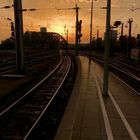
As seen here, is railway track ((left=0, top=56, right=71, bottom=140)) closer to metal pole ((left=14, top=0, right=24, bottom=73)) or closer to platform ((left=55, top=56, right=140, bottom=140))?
platform ((left=55, top=56, right=140, bottom=140))

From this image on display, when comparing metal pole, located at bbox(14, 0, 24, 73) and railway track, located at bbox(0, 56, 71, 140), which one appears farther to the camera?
metal pole, located at bbox(14, 0, 24, 73)

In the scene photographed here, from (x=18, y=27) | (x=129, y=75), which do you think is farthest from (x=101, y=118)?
(x=129, y=75)

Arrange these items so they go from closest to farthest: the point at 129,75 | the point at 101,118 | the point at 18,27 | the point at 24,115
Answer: the point at 101,118 → the point at 24,115 → the point at 18,27 → the point at 129,75

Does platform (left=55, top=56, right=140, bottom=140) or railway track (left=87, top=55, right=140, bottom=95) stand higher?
platform (left=55, top=56, right=140, bottom=140)

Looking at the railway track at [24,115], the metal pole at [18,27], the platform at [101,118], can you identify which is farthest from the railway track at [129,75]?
the metal pole at [18,27]

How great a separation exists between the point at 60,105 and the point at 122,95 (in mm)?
3429

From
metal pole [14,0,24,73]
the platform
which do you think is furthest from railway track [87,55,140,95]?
metal pole [14,0,24,73]

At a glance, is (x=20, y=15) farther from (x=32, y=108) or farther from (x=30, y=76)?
(x=32, y=108)

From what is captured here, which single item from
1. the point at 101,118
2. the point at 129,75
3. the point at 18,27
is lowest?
the point at 129,75

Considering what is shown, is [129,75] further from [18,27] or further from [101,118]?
[101,118]

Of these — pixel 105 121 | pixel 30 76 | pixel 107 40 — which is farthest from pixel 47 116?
pixel 30 76

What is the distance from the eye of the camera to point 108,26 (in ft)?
48.3

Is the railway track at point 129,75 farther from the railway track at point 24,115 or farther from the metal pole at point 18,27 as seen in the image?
the metal pole at point 18,27

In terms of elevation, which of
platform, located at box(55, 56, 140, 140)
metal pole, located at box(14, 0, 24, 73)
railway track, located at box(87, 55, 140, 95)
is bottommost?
railway track, located at box(87, 55, 140, 95)
